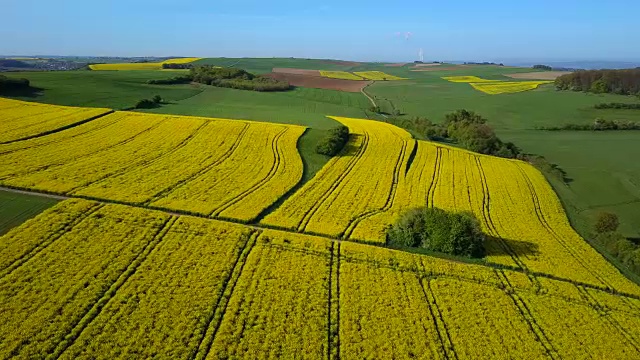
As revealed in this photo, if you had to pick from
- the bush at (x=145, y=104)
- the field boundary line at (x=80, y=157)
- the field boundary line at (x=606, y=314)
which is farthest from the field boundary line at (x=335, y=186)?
the bush at (x=145, y=104)

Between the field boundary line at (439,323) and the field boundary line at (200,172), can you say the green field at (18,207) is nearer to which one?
the field boundary line at (200,172)

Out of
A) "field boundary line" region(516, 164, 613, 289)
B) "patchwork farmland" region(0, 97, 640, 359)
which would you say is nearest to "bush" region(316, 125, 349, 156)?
"patchwork farmland" region(0, 97, 640, 359)

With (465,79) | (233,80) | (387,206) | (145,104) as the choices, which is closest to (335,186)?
(387,206)

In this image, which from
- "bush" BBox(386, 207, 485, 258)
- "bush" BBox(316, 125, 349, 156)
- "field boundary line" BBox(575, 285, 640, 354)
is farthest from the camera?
"bush" BBox(316, 125, 349, 156)

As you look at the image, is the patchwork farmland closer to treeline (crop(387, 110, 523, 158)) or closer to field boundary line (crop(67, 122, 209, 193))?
field boundary line (crop(67, 122, 209, 193))

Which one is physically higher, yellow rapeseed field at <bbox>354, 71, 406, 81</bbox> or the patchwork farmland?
yellow rapeseed field at <bbox>354, 71, 406, 81</bbox>

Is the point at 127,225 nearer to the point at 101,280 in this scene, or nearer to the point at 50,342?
the point at 101,280

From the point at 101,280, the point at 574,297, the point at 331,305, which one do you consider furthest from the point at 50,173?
the point at 574,297

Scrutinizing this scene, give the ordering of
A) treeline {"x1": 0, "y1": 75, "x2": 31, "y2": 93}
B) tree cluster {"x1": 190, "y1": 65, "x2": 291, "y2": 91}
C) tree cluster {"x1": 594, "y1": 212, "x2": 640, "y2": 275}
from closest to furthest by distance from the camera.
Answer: tree cluster {"x1": 594, "y1": 212, "x2": 640, "y2": 275}, treeline {"x1": 0, "y1": 75, "x2": 31, "y2": 93}, tree cluster {"x1": 190, "y1": 65, "x2": 291, "y2": 91}
